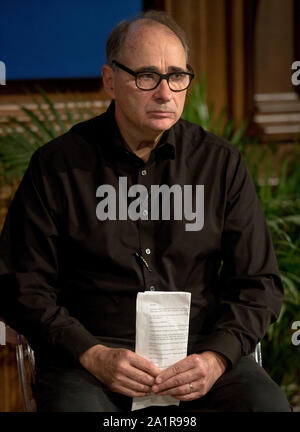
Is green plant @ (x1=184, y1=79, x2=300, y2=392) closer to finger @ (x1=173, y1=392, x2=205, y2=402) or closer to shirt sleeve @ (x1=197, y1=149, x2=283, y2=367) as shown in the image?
shirt sleeve @ (x1=197, y1=149, x2=283, y2=367)

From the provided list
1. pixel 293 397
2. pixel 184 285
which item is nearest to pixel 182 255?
pixel 184 285

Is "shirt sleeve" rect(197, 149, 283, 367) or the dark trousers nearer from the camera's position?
the dark trousers

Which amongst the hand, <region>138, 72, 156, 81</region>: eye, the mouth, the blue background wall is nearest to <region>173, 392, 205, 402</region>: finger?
the hand

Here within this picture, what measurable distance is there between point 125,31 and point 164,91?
20 centimetres

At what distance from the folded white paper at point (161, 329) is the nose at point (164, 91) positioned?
510 mm

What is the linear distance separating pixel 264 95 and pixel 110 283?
1701 mm

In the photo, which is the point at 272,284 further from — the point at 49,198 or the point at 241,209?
the point at 49,198

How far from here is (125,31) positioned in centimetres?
184

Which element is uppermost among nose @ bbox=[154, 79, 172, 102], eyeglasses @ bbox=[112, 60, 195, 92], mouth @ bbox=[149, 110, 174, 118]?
eyeglasses @ bbox=[112, 60, 195, 92]

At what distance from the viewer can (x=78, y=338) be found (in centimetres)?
173

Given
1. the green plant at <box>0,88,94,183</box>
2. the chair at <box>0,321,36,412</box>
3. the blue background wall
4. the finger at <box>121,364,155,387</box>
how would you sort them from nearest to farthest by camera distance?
the finger at <box>121,364,155,387</box>, the chair at <box>0,321,36,412</box>, the green plant at <box>0,88,94,183</box>, the blue background wall

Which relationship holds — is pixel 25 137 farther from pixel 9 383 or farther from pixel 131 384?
pixel 131 384

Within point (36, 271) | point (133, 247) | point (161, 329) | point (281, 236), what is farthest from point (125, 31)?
point (281, 236)

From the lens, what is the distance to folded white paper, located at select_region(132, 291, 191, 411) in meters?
1.72
